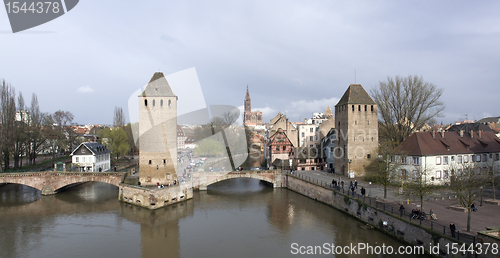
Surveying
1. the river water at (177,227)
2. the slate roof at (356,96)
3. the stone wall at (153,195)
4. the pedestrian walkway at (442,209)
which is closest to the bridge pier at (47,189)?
the river water at (177,227)

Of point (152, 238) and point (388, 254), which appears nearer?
point (388, 254)

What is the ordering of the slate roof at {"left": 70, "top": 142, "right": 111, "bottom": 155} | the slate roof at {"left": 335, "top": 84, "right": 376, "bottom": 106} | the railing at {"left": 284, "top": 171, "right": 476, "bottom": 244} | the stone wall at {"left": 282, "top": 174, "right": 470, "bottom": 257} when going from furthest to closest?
1. the slate roof at {"left": 70, "top": 142, "right": 111, "bottom": 155}
2. the slate roof at {"left": 335, "top": 84, "right": 376, "bottom": 106}
3. the stone wall at {"left": 282, "top": 174, "right": 470, "bottom": 257}
4. the railing at {"left": 284, "top": 171, "right": 476, "bottom": 244}

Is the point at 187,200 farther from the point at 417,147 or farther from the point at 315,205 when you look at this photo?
the point at 417,147

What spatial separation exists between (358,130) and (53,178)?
36.9m

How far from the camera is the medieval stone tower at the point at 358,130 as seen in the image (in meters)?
36.2

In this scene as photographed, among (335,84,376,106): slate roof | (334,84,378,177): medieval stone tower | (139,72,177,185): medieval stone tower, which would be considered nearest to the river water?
(139,72,177,185): medieval stone tower

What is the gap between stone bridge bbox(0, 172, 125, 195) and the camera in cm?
3450

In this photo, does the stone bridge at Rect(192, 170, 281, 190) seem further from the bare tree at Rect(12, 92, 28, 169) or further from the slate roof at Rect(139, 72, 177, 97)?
the bare tree at Rect(12, 92, 28, 169)

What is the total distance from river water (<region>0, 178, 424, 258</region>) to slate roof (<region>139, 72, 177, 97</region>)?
1178 cm

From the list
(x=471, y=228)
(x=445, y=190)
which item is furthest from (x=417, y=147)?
(x=471, y=228)

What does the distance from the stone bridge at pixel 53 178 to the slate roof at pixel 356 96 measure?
28.3 metres

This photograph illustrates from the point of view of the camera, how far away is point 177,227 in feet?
80.2

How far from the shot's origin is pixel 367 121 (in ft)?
120

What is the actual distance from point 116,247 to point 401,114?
36.9m
